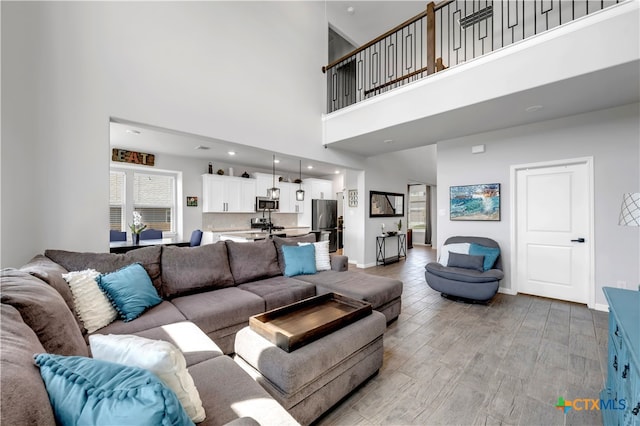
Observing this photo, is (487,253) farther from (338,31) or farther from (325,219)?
(338,31)

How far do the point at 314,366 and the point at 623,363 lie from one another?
1.53 meters

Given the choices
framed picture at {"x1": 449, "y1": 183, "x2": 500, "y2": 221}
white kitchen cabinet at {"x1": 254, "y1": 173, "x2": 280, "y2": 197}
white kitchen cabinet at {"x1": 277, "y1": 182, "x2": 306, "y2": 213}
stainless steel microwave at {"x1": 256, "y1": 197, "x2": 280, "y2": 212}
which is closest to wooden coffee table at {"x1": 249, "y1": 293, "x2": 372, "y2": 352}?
framed picture at {"x1": 449, "y1": 183, "x2": 500, "y2": 221}

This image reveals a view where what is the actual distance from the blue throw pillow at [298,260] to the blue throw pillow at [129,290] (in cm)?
153

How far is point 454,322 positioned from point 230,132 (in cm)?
385

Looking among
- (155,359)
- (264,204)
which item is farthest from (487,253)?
(264,204)

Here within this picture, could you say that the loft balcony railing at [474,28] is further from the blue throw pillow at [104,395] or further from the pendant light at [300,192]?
the blue throw pillow at [104,395]

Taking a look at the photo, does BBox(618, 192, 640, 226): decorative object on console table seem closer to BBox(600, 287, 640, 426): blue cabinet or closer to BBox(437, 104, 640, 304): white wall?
BBox(600, 287, 640, 426): blue cabinet

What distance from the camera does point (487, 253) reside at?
3980 mm

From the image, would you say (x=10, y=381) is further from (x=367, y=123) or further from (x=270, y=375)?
(x=367, y=123)

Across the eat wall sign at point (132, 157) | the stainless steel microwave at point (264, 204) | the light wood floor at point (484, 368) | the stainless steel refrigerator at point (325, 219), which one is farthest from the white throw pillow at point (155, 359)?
the stainless steel refrigerator at point (325, 219)

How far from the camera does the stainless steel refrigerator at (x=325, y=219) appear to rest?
26.9 ft

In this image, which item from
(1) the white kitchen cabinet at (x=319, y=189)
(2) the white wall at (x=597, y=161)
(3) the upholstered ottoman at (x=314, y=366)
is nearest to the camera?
(3) the upholstered ottoman at (x=314, y=366)

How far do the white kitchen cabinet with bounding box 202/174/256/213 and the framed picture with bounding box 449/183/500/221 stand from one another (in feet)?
15.9

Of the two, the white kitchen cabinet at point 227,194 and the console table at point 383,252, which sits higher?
the white kitchen cabinet at point 227,194
